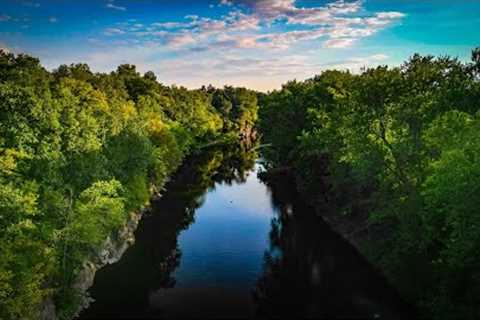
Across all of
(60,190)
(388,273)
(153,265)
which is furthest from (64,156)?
(388,273)

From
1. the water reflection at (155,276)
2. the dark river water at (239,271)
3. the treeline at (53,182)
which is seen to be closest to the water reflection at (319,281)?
the dark river water at (239,271)

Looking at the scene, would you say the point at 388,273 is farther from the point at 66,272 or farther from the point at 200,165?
the point at 200,165

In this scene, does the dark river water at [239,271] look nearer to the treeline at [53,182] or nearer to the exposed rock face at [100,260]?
the exposed rock face at [100,260]

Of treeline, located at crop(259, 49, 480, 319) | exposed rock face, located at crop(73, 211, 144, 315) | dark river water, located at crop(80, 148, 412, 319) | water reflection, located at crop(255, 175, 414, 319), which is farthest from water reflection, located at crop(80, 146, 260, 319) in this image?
treeline, located at crop(259, 49, 480, 319)

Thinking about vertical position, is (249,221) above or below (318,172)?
below

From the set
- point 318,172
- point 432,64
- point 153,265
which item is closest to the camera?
point 432,64

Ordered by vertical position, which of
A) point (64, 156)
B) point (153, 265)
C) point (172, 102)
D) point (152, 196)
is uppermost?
point (172, 102)
